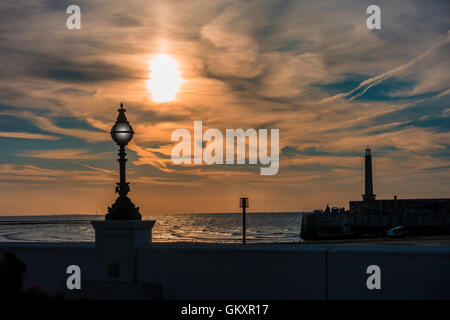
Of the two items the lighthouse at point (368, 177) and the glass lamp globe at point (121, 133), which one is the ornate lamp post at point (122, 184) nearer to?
the glass lamp globe at point (121, 133)

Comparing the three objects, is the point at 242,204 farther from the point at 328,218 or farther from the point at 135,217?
the point at 328,218

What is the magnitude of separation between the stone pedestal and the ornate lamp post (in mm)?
274

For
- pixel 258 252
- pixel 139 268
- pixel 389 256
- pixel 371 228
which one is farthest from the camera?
pixel 371 228

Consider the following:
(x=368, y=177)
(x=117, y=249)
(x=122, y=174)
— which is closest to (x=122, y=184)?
(x=122, y=174)

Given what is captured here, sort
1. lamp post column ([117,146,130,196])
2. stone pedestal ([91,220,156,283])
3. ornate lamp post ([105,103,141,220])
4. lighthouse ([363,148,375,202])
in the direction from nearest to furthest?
stone pedestal ([91,220,156,283]) → ornate lamp post ([105,103,141,220]) → lamp post column ([117,146,130,196]) → lighthouse ([363,148,375,202])

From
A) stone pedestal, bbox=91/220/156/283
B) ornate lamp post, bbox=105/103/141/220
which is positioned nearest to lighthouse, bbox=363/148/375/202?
ornate lamp post, bbox=105/103/141/220

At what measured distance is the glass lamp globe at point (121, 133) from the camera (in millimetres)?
9039

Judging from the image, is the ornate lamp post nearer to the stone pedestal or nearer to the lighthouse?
the stone pedestal

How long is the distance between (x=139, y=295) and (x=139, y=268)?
49 centimetres

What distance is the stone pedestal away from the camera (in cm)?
838

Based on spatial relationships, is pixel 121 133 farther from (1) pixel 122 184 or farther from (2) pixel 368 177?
(2) pixel 368 177

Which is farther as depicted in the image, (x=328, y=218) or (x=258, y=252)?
(x=328, y=218)
